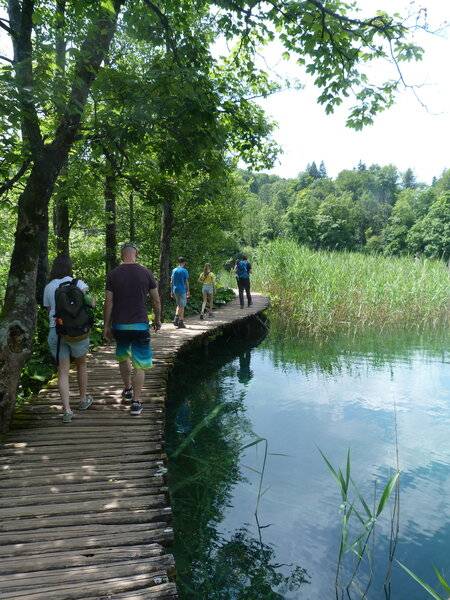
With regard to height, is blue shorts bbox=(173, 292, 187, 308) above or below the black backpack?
below

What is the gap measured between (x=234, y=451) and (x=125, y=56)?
345 inches

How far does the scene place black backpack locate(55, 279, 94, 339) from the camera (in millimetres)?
4531

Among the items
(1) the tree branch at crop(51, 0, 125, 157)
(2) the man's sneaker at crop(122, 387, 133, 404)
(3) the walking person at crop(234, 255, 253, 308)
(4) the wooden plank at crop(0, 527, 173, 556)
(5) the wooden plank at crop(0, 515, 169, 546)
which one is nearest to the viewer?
(4) the wooden plank at crop(0, 527, 173, 556)

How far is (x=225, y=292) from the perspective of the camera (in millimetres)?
19141

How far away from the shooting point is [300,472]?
5.86 meters

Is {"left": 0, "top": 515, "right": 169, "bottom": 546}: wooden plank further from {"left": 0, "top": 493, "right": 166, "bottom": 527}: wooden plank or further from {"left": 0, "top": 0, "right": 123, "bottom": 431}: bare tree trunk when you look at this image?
{"left": 0, "top": 0, "right": 123, "bottom": 431}: bare tree trunk

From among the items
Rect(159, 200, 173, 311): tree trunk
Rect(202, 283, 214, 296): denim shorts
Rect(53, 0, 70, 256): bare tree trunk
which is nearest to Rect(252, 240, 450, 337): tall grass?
Rect(202, 283, 214, 296): denim shorts

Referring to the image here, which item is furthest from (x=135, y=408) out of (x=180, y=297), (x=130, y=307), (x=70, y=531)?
(x=180, y=297)

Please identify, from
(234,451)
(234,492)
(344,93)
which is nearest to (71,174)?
(344,93)

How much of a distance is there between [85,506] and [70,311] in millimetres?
1934

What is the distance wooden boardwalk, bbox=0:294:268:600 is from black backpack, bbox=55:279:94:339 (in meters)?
1.07

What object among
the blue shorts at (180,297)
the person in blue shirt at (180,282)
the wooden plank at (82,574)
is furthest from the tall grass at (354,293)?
the wooden plank at (82,574)

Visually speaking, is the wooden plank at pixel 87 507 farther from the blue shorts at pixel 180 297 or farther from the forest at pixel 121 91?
the blue shorts at pixel 180 297

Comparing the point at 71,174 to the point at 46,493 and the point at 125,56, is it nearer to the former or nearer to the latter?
the point at 125,56
